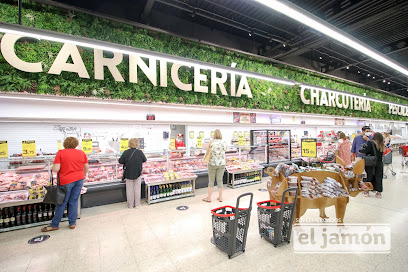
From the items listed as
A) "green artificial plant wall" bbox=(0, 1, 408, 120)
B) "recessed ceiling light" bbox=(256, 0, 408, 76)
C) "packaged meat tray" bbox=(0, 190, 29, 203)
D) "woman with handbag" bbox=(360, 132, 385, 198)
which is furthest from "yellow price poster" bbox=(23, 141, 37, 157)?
"woman with handbag" bbox=(360, 132, 385, 198)

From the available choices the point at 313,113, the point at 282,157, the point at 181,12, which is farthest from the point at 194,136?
the point at 313,113

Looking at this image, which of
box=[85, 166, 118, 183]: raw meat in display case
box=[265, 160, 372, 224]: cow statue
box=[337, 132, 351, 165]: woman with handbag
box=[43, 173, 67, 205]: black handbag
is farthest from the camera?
box=[337, 132, 351, 165]: woman with handbag

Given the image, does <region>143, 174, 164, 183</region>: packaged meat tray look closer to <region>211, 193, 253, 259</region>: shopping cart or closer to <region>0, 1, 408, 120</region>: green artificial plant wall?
<region>0, 1, 408, 120</region>: green artificial plant wall

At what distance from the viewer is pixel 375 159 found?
5.12 meters

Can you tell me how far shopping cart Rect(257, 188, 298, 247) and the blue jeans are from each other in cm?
350

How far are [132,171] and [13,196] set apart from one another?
2232 millimetres

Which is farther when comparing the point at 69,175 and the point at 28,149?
the point at 28,149

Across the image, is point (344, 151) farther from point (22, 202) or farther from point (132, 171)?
point (22, 202)

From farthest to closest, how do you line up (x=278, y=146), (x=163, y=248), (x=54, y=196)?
1. (x=278, y=146)
2. (x=54, y=196)
3. (x=163, y=248)

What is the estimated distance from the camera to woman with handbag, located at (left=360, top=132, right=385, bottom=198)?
5156 mm

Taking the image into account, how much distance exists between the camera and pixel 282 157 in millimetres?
8820

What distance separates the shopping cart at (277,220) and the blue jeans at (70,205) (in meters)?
3.50

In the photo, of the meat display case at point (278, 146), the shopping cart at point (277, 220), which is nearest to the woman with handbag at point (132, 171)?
the shopping cart at point (277, 220)

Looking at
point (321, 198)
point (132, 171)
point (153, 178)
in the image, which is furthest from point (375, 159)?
point (132, 171)
